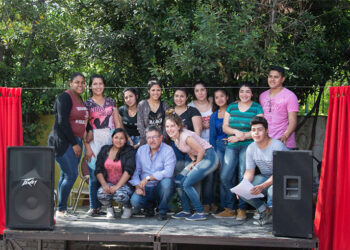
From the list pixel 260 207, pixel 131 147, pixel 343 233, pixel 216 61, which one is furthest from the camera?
pixel 216 61

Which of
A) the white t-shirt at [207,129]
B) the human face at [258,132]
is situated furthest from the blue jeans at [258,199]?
the white t-shirt at [207,129]

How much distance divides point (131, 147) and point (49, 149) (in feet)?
3.24

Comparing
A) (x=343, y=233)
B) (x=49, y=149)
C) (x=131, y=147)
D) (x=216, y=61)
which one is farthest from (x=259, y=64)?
(x=49, y=149)

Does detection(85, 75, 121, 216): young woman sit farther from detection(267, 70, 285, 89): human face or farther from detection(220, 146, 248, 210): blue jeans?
detection(267, 70, 285, 89): human face

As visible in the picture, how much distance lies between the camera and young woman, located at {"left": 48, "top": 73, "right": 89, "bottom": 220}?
4.79 metres

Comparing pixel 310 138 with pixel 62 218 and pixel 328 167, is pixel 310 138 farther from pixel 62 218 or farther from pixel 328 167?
pixel 62 218

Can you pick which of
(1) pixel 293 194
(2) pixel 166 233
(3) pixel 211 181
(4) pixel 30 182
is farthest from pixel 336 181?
(4) pixel 30 182

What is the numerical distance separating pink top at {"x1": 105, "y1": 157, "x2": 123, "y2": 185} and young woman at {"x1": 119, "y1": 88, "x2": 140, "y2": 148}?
1.35ft

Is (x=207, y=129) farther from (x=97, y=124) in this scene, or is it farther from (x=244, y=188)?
(x=97, y=124)

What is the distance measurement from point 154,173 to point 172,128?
0.54 meters

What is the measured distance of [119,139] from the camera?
16.2 ft

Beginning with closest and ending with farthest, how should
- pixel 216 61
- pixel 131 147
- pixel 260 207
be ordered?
1. pixel 260 207
2. pixel 131 147
3. pixel 216 61

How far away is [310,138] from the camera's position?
→ 617 centimetres

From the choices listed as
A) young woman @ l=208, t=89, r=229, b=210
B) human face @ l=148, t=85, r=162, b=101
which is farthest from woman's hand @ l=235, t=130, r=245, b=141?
human face @ l=148, t=85, r=162, b=101
